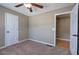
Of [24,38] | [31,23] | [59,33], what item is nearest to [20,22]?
[31,23]

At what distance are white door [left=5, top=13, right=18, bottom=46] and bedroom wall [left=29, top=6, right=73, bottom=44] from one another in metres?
0.82

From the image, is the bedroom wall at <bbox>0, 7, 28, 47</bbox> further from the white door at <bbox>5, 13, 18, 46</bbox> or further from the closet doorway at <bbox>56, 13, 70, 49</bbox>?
the closet doorway at <bbox>56, 13, 70, 49</bbox>

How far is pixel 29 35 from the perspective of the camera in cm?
391

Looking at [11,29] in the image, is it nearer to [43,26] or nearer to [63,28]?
[43,26]

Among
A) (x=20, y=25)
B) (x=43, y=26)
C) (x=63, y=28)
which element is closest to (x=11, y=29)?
(x=20, y=25)

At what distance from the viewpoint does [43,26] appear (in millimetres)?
3219

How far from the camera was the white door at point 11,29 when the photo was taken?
2.75 metres

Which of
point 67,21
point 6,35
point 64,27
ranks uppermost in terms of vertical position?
point 67,21

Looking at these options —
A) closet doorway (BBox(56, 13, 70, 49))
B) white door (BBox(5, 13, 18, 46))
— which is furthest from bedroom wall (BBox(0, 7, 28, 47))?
closet doorway (BBox(56, 13, 70, 49))

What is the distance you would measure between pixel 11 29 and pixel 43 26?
4.37 feet

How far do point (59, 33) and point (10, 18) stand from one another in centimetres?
294

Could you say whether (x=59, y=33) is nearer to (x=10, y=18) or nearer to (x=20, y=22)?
(x=20, y=22)

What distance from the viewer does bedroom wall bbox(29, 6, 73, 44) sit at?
2.85 metres

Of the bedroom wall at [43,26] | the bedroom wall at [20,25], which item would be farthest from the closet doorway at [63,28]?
the bedroom wall at [20,25]
